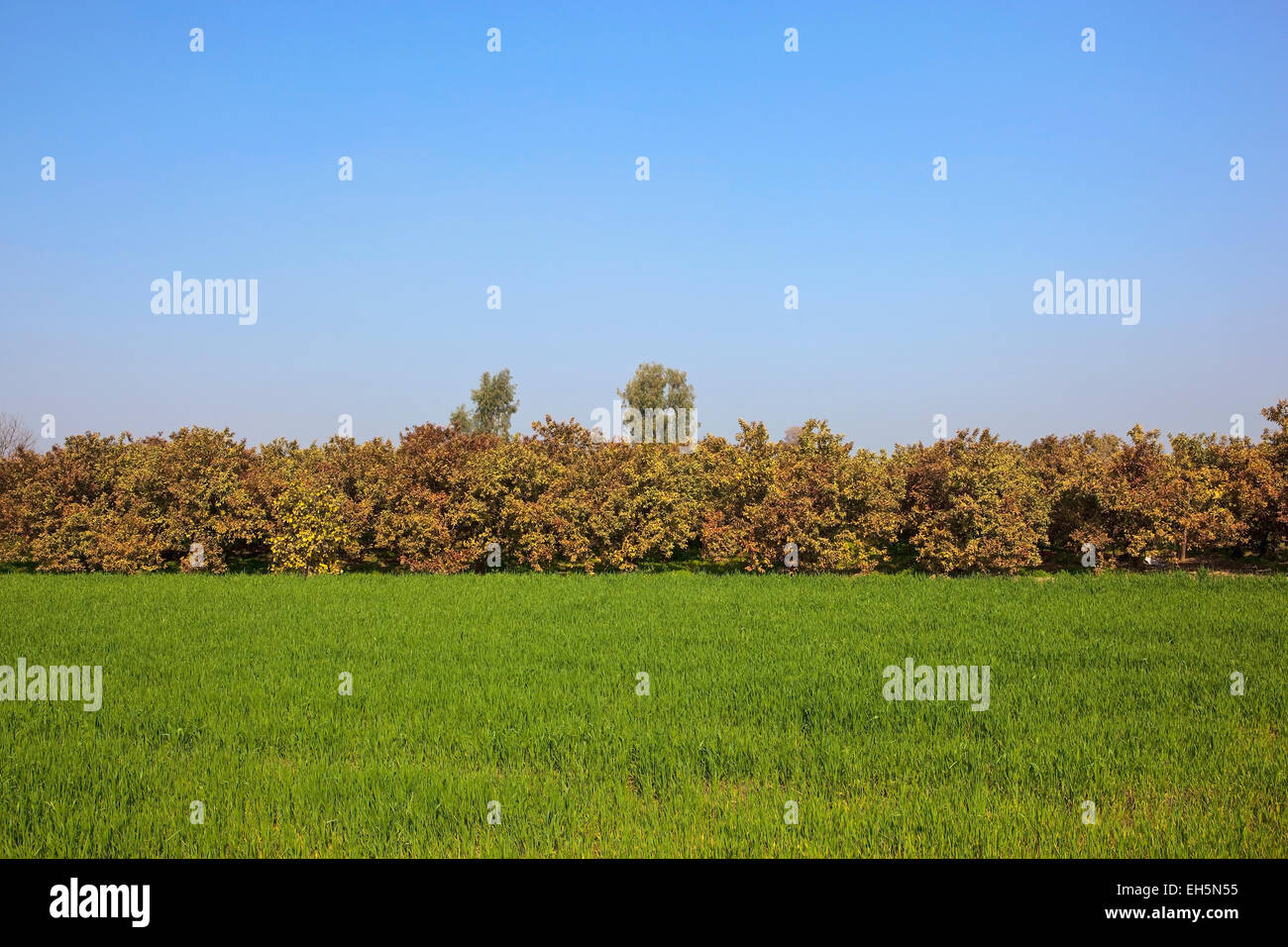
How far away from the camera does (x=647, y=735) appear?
7312 millimetres

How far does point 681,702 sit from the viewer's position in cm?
853

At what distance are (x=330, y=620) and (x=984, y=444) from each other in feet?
57.1

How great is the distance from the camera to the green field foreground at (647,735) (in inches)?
215

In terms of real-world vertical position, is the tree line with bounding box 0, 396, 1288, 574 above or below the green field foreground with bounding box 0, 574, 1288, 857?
above

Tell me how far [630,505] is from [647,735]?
14.3 meters

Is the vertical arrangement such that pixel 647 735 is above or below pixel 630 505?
below

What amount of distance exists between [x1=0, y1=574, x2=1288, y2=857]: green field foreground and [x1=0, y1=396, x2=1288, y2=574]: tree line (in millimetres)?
6495

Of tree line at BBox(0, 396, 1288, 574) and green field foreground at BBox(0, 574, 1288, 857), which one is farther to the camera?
tree line at BBox(0, 396, 1288, 574)

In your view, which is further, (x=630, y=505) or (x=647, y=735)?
(x=630, y=505)

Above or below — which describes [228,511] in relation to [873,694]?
above

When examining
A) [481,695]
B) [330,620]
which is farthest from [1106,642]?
[330,620]

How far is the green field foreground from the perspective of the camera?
215 inches
